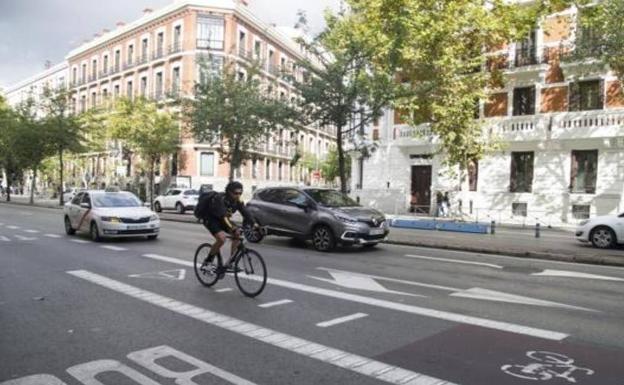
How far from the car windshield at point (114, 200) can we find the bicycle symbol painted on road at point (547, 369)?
13215 mm

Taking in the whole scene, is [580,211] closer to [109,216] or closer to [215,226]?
[109,216]

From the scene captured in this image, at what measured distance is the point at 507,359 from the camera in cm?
489

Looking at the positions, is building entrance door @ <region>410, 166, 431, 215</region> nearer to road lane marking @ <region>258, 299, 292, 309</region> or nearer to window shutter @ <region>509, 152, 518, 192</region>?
window shutter @ <region>509, 152, 518, 192</region>

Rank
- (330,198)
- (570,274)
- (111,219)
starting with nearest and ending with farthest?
(570,274) < (330,198) < (111,219)

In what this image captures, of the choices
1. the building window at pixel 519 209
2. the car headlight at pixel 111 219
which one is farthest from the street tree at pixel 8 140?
the building window at pixel 519 209

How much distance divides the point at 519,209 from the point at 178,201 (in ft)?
65.7

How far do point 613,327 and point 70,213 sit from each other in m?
15.0

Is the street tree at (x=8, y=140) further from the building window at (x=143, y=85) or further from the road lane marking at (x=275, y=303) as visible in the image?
the road lane marking at (x=275, y=303)

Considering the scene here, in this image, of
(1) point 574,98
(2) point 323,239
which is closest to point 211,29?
(1) point 574,98

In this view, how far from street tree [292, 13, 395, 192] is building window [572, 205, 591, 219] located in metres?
13.6

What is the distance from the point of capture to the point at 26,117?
41.6 metres

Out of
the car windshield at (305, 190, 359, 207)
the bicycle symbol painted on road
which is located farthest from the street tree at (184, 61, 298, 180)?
the bicycle symbol painted on road

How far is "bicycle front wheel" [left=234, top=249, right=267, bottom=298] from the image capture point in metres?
7.66

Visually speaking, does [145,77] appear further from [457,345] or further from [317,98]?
[457,345]
